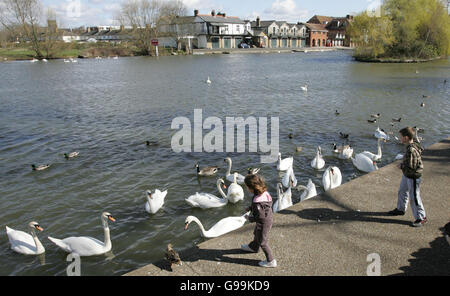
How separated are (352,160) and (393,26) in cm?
5406

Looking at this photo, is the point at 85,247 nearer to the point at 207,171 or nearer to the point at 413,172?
the point at 207,171

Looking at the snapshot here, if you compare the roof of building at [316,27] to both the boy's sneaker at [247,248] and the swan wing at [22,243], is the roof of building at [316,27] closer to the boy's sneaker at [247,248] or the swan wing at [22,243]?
the swan wing at [22,243]

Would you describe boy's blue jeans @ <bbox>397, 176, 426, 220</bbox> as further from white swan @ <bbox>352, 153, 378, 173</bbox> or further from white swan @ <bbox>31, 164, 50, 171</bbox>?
white swan @ <bbox>31, 164, 50, 171</bbox>

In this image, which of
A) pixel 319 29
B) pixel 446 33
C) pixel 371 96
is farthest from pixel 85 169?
pixel 319 29

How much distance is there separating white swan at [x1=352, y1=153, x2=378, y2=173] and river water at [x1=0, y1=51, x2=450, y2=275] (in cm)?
32

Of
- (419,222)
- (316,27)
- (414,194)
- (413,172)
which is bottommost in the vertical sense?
(419,222)

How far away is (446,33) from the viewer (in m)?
54.2

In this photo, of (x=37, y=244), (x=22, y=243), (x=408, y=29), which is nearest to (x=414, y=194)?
(x=37, y=244)

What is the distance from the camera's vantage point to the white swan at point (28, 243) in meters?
7.38

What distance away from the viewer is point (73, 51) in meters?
82.3

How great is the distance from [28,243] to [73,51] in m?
86.5

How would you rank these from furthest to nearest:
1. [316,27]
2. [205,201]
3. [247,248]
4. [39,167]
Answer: [316,27]
[39,167]
[205,201]
[247,248]

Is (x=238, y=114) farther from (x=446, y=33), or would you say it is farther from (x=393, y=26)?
(x=446, y=33)

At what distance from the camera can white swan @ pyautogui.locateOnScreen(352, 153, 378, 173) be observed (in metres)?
11.2
